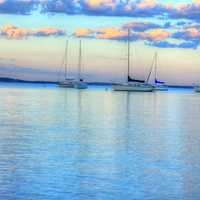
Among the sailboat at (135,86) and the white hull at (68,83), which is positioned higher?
the white hull at (68,83)

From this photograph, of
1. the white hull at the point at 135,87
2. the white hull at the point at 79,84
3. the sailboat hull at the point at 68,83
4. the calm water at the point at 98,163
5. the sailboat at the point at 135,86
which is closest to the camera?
the calm water at the point at 98,163

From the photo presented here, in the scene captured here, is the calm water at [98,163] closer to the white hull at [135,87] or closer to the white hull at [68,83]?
the white hull at [135,87]

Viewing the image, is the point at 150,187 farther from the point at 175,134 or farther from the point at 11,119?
the point at 11,119

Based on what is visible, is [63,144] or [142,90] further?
[142,90]

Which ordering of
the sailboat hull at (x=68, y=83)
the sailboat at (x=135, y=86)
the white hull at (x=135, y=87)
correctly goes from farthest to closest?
the sailboat hull at (x=68, y=83) < the white hull at (x=135, y=87) < the sailboat at (x=135, y=86)

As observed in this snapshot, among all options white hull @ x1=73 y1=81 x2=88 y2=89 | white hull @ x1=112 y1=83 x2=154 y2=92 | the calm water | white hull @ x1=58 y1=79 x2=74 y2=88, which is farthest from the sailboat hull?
the calm water

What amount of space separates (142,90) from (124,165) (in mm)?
115658

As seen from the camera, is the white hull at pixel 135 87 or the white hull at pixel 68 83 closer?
the white hull at pixel 135 87

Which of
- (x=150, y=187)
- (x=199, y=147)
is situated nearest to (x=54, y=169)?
(x=150, y=187)

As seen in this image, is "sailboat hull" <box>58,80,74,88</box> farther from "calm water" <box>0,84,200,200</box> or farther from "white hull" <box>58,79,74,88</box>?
"calm water" <box>0,84,200,200</box>

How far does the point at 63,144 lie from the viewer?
29891 millimetres

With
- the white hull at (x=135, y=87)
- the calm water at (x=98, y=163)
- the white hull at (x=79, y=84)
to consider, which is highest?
the white hull at (x=79, y=84)

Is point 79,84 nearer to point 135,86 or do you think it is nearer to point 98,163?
point 135,86

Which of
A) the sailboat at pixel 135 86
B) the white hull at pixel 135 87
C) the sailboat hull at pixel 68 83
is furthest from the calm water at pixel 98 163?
the sailboat hull at pixel 68 83
